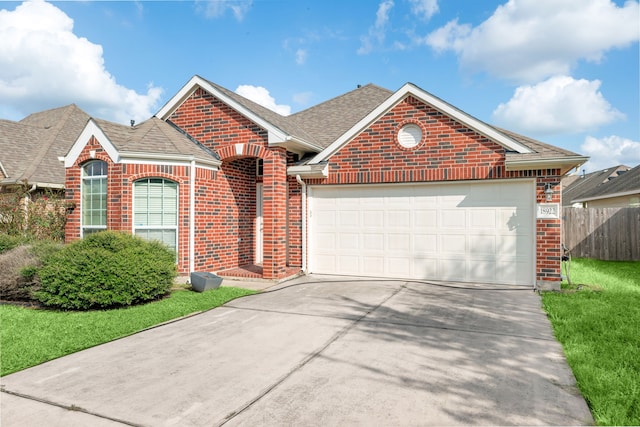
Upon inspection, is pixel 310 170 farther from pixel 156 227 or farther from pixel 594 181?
pixel 594 181

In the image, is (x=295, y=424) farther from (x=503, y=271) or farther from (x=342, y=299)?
(x=503, y=271)

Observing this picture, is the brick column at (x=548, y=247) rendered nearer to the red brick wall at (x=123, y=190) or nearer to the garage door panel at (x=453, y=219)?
the garage door panel at (x=453, y=219)

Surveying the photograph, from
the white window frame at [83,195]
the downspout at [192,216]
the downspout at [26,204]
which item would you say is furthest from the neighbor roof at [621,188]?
the downspout at [26,204]

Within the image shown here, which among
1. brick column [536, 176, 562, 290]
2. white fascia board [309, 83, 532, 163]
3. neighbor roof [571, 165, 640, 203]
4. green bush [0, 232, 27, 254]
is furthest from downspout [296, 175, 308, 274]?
neighbor roof [571, 165, 640, 203]

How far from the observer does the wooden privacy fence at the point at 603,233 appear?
1416 centimetres

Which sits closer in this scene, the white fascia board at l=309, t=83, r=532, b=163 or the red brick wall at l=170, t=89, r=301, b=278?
the white fascia board at l=309, t=83, r=532, b=163

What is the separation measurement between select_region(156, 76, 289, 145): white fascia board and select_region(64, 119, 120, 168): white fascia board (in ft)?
6.60

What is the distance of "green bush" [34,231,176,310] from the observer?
22.6 feet

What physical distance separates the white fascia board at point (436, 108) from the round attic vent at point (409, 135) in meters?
0.64

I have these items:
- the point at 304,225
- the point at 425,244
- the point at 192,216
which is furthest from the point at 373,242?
the point at 192,216

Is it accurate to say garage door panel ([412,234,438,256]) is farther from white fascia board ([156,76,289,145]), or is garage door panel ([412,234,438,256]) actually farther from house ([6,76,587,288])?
white fascia board ([156,76,289,145])

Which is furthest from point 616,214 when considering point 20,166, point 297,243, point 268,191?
point 20,166

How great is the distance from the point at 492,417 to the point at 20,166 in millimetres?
17170

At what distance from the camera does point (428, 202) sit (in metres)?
9.79
